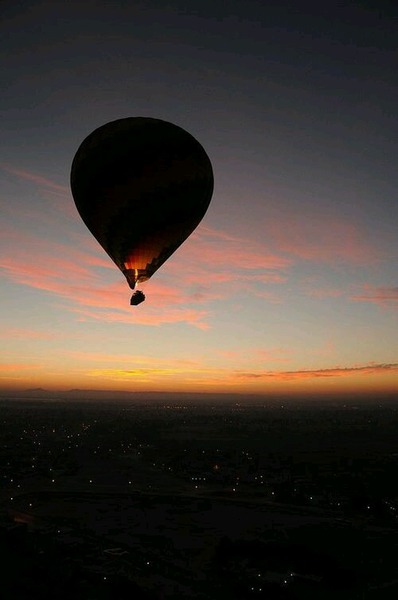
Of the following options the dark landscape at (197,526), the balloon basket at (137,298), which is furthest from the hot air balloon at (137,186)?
the dark landscape at (197,526)

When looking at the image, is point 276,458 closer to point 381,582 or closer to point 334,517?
point 334,517

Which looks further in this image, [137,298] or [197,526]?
[197,526]

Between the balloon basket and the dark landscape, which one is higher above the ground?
the balloon basket

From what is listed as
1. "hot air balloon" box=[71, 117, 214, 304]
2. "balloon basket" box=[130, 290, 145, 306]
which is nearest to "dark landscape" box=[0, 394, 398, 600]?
"balloon basket" box=[130, 290, 145, 306]

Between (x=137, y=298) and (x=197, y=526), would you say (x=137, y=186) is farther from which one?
(x=197, y=526)

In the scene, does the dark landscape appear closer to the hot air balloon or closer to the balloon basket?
the balloon basket

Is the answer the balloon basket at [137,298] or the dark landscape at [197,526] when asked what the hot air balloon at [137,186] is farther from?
the dark landscape at [197,526]

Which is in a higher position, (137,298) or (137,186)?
(137,186)

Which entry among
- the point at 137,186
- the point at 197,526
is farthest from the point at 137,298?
the point at 197,526
